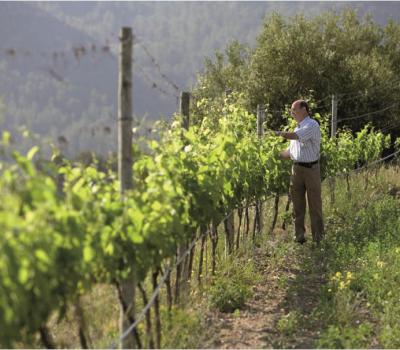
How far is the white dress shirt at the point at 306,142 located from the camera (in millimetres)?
8000

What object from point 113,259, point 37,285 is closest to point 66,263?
point 37,285

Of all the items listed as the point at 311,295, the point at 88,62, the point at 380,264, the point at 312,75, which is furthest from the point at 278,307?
the point at 312,75

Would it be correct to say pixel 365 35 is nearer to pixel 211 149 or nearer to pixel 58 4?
pixel 211 149

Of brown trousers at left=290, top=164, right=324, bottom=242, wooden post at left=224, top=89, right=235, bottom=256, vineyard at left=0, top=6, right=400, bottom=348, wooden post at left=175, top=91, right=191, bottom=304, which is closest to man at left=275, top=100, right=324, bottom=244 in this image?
brown trousers at left=290, top=164, right=324, bottom=242

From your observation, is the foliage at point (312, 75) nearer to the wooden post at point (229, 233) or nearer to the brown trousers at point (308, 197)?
the brown trousers at point (308, 197)

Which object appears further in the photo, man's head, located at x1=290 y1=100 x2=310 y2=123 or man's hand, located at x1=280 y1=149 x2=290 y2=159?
man's hand, located at x1=280 y1=149 x2=290 y2=159

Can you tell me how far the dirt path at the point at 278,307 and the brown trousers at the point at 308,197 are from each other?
42cm

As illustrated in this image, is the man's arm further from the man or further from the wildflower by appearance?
the wildflower

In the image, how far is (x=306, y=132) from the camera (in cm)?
799

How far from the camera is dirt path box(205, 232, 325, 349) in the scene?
5.04 m

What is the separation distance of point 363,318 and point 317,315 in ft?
1.32

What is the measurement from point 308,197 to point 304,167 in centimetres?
45

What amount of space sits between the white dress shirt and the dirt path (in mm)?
1204

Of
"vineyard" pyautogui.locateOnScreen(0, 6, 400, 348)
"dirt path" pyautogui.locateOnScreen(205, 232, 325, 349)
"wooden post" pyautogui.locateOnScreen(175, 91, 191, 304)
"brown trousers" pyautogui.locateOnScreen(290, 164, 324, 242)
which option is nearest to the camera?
"vineyard" pyautogui.locateOnScreen(0, 6, 400, 348)
